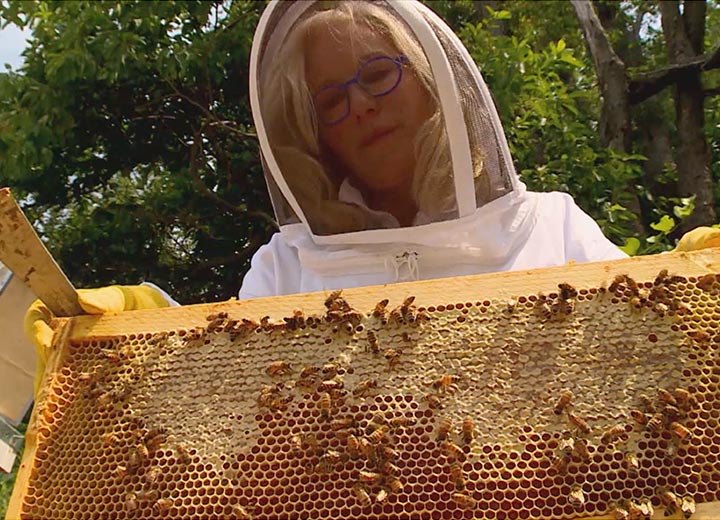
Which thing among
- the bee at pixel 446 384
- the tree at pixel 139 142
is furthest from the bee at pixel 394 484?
the tree at pixel 139 142

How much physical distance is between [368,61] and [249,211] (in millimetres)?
2346

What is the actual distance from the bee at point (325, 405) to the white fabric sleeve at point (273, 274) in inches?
28.0

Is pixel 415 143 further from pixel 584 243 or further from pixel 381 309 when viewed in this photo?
pixel 381 309

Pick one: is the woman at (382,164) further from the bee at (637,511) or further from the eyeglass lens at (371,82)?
the bee at (637,511)

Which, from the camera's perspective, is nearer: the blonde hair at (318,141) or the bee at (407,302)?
the bee at (407,302)

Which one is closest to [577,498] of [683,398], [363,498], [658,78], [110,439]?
[683,398]

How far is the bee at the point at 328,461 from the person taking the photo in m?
1.42

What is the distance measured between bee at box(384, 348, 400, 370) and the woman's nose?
882 mm

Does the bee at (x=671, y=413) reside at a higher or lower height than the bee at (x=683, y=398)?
lower

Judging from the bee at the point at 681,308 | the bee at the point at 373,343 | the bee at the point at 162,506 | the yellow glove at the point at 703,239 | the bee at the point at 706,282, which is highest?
the yellow glove at the point at 703,239

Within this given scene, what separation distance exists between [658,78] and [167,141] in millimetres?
4167

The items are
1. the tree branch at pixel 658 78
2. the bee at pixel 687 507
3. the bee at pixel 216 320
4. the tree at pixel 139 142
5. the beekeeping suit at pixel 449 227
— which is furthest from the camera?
the tree branch at pixel 658 78

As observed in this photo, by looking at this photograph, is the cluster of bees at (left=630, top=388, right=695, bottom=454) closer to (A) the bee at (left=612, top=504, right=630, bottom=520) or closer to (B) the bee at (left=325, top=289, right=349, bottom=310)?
(A) the bee at (left=612, top=504, right=630, bottom=520)

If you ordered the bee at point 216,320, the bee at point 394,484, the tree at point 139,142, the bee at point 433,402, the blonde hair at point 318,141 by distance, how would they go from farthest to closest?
1. the tree at point 139,142
2. the blonde hair at point 318,141
3. the bee at point 216,320
4. the bee at point 433,402
5. the bee at point 394,484
